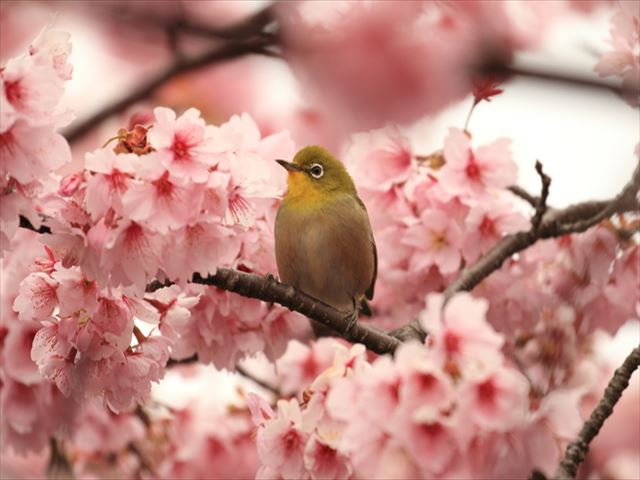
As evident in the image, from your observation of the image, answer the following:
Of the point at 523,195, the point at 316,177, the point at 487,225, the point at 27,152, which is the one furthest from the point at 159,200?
the point at 523,195

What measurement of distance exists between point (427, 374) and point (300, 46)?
79 cm

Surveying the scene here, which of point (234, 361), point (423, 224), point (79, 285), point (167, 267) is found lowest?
point (234, 361)

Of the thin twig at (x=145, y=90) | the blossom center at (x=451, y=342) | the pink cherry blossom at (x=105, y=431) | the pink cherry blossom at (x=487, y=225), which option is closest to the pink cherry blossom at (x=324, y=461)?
the blossom center at (x=451, y=342)

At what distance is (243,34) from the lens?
2.39m

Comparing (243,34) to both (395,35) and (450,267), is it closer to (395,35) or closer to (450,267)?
(395,35)

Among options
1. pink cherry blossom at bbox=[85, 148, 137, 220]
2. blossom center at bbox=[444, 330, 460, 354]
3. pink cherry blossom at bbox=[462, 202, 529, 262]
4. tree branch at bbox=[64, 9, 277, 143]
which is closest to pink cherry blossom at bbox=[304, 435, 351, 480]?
blossom center at bbox=[444, 330, 460, 354]

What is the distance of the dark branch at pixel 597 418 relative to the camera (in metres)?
2.21

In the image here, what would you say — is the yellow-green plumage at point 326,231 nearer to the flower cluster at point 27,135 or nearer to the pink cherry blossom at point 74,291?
the pink cherry blossom at point 74,291

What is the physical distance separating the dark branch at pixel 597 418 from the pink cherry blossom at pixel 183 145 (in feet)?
3.40

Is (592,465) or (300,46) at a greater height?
(300,46)

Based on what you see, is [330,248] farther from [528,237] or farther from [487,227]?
[528,237]

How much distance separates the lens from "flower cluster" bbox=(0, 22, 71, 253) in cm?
200

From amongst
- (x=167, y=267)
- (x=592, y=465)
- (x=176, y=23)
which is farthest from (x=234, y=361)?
(x=592, y=465)

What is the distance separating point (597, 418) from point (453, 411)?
2.18ft
